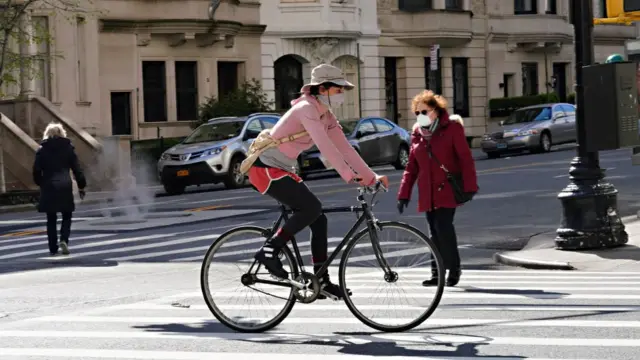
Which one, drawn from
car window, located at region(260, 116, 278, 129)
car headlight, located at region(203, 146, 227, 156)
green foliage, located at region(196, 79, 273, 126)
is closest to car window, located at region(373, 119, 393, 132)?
car window, located at region(260, 116, 278, 129)

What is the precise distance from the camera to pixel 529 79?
60.2 metres

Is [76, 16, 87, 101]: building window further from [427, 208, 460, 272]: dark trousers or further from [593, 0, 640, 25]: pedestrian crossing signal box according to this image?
[427, 208, 460, 272]: dark trousers

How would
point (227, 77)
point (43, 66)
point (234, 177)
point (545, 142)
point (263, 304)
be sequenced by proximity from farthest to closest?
point (227, 77), point (545, 142), point (43, 66), point (234, 177), point (263, 304)

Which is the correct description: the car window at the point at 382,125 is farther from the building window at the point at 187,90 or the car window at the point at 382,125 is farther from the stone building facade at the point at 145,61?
the building window at the point at 187,90

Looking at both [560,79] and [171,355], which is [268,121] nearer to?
[171,355]

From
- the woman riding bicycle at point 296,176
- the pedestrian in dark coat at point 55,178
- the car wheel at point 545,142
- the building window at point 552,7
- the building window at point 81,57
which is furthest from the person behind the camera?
the building window at point 552,7

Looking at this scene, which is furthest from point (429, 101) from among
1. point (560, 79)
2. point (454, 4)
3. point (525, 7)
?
point (560, 79)

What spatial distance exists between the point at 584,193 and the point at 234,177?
59.7ft

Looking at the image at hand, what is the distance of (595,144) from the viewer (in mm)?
15617

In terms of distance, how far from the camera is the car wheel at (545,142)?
4478 centimetres

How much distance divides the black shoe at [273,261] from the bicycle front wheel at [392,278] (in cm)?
46

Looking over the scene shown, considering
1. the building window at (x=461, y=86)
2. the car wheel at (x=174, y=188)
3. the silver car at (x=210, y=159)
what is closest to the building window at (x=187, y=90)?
the silver car at (x=210, y=159)

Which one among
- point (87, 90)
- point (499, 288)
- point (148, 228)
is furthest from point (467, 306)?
point (87, 90)

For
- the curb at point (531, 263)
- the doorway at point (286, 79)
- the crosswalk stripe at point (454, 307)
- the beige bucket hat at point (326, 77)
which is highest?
the doorway at point (286, 79)
